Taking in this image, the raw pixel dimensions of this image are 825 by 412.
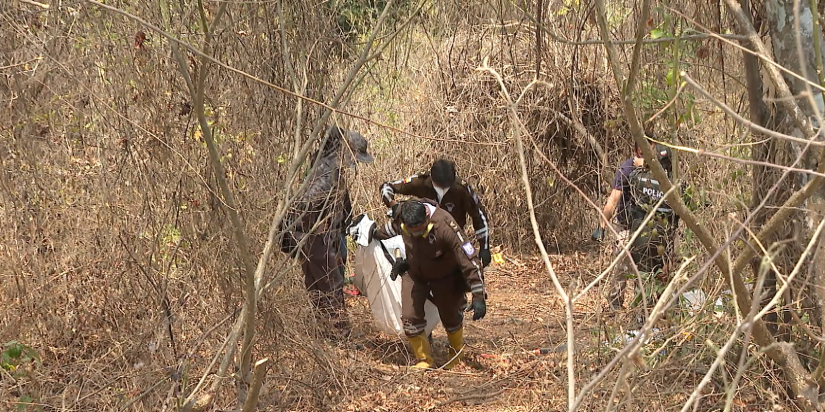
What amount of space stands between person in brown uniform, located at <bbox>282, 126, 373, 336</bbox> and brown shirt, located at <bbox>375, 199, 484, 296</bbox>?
568 millimetres

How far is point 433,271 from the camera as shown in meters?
7.01

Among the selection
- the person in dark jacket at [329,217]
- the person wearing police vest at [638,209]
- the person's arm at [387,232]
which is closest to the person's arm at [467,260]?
the person's arm at [387,232]

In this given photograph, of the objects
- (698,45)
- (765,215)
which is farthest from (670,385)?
(698,45)

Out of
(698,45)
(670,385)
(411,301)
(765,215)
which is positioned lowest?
(411,301)

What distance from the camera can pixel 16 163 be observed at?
536cm

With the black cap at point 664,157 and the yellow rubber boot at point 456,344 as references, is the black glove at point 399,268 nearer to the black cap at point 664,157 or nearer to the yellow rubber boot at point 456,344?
the yellow rubber boot at point 456,344

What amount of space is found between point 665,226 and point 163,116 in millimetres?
3088

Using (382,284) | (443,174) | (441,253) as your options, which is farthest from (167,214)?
(443,174)

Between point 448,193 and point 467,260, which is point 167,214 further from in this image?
point 448,193

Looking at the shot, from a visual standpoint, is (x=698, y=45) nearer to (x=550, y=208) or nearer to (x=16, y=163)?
(x=16, y=163)

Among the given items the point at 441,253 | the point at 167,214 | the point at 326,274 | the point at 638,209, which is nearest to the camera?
the point at 167,214

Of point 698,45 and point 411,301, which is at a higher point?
point 698,45

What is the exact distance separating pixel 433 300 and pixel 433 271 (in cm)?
35

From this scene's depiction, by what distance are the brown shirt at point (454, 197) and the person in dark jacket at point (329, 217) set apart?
613 millimetres
